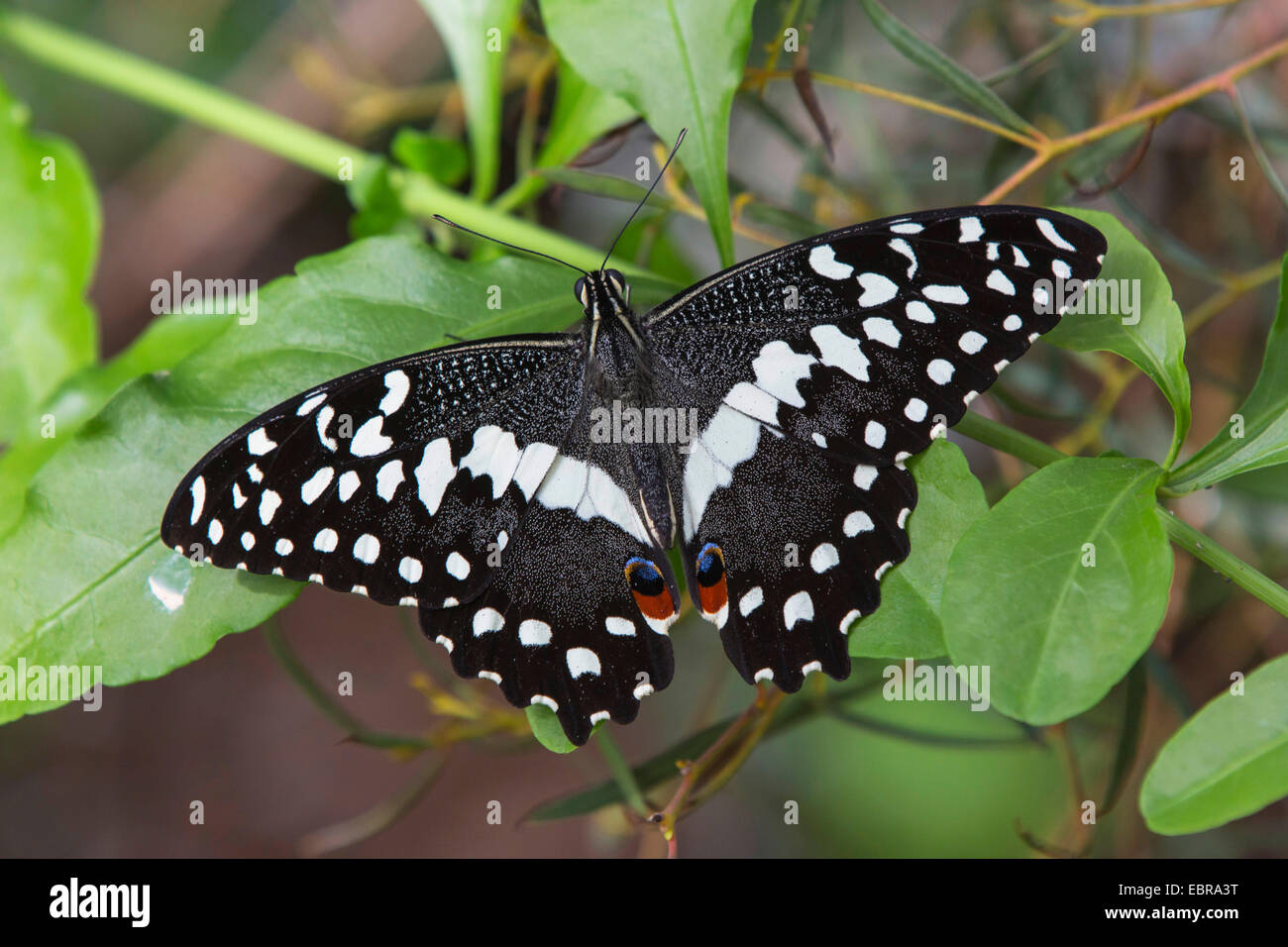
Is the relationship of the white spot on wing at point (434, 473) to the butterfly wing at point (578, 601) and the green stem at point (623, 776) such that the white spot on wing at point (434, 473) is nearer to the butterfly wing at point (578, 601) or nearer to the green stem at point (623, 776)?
the butterfly wing at point (578, 601)

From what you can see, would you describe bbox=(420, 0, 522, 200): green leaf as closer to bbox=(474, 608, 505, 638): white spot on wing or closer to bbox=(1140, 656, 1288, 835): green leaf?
bbox=(474, 608, 505, 638): white spot on wing

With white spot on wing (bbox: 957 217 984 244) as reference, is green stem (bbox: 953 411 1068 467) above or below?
below

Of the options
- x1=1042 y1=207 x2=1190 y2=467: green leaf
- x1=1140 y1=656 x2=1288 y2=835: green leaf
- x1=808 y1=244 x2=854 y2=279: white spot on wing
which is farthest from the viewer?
x1=808 y1=244 x2=854 y2=279: white spot on wing

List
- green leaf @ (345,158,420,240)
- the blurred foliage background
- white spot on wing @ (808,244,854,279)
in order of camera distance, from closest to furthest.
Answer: white spot on wing @ (808,244,854,279) → green leaf @ (345,158,420,240) → the blurred foliage background

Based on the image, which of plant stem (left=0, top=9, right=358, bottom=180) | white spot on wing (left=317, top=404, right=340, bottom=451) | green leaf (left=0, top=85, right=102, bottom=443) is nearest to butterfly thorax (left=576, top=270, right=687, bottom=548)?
white spot on wing (left=317, top=404, right=340, bottom=451)

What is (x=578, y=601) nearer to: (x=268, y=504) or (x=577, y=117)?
(x=268, y=504)
